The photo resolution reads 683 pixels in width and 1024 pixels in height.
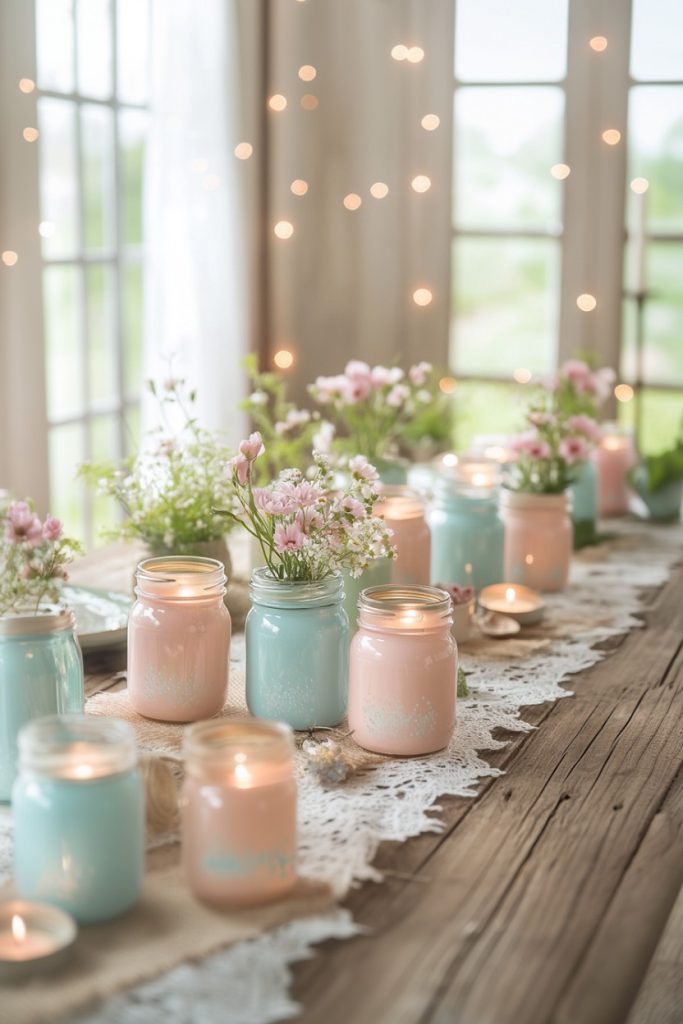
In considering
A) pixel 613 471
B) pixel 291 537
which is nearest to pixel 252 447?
pixel 291 537

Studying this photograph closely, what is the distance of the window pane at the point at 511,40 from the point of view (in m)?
3.30

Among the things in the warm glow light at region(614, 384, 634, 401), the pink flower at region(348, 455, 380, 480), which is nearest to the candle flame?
the pink flower at region(348, 455, 380, 480)

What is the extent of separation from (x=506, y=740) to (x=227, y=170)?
2.21m

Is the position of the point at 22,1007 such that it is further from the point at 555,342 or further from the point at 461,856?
the point at 555,342

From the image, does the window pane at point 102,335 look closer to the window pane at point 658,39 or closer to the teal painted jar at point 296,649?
the window pane at point 658,39

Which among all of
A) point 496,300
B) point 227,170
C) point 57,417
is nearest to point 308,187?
point 227,170

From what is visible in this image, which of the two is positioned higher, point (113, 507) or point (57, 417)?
point (57, 417)

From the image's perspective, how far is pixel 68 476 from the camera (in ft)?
10.5

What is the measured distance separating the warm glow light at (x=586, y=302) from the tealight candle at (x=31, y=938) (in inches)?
103

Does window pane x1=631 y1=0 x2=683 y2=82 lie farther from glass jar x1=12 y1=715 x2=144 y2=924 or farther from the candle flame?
the candle flame

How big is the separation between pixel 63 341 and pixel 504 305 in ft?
3.80

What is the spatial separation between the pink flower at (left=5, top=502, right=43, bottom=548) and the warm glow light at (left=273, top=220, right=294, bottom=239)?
240 centimetres

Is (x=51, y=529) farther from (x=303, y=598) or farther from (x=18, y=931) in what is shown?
(x=18, y=931)

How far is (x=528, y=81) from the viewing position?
11.1 feet
